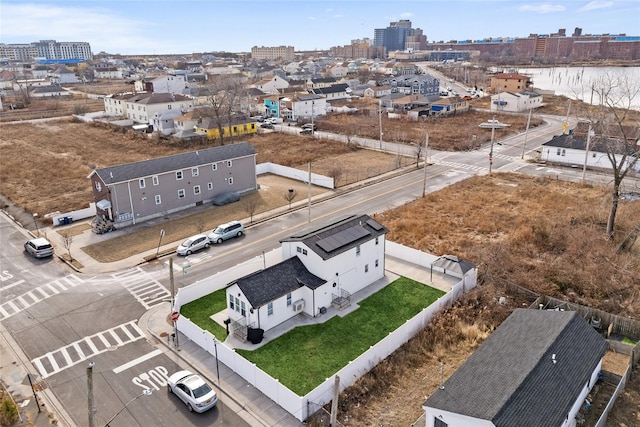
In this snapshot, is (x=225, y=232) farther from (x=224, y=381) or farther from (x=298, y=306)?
(x=224, y=381)

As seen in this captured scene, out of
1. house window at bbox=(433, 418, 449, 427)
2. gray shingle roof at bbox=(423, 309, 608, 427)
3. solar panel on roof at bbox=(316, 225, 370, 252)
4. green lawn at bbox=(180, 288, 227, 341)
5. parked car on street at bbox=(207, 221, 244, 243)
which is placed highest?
solar panel on roof at bbox=(316, 225, 370, 252)

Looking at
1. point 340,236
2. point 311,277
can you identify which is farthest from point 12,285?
point 340,236

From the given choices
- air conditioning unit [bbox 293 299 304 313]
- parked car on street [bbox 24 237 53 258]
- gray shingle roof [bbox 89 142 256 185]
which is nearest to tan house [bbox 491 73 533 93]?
gray shingle roof [bbox 89 142 256 185]

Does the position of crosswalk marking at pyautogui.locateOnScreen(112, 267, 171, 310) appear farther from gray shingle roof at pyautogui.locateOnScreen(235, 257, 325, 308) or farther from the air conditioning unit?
the air conditioning unit

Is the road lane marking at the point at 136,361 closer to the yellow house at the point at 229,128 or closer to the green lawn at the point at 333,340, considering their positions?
the green lawn at the point at 333,340

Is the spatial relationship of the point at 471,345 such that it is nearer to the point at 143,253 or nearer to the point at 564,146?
the point at 143,253
